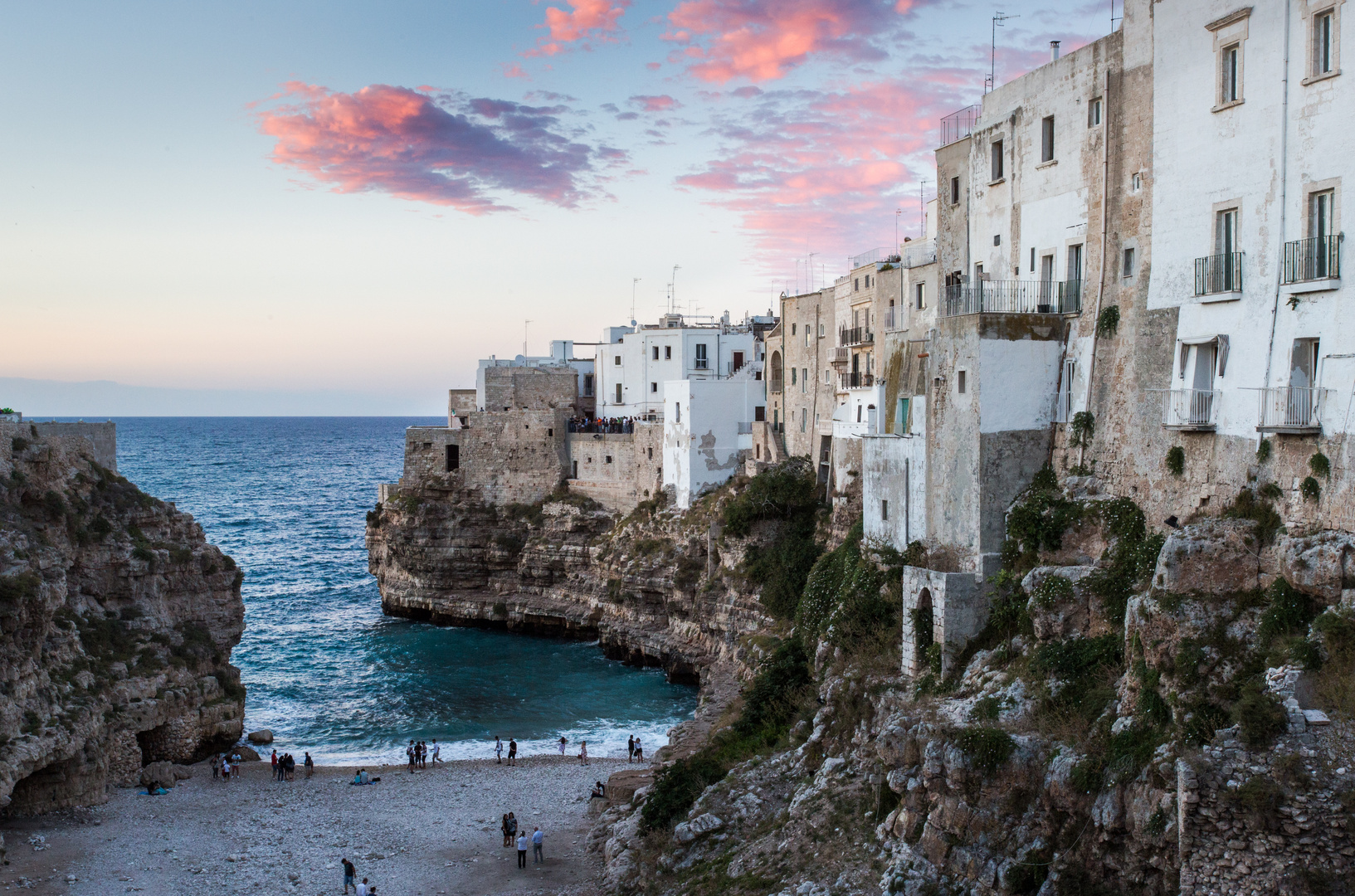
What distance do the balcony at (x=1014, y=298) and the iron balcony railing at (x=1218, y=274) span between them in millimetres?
3668

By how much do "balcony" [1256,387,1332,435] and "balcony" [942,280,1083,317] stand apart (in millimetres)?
6029

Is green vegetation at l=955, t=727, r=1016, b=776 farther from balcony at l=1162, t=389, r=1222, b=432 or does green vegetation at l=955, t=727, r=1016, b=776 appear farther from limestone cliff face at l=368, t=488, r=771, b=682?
limestone cliff face at l=368, t=488, r=771, b=682

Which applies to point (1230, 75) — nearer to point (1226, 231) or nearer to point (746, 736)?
point (1226, 231)

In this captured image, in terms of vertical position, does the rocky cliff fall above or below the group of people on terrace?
below

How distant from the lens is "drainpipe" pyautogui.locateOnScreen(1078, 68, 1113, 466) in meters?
23.8

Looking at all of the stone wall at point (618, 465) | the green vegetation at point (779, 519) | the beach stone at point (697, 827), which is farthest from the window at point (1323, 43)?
the stone wall at point (618, 465)

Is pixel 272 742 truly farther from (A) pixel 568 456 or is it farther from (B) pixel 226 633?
(A) pixel 568 456

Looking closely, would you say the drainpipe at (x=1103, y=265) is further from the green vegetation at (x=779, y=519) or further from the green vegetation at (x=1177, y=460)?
the green vegetation at (x=779, y=519)

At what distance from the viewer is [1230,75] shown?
2066cm

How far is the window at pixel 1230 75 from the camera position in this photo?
2039 centimetres

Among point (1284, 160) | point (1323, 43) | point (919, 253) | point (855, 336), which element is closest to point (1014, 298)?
point (1284, 160)

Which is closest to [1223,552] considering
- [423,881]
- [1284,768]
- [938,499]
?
[1284,768]

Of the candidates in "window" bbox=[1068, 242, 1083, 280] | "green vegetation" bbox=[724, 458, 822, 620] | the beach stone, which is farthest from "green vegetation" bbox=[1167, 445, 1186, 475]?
"green vegetation" bbox=[724, 458, 822, 620]

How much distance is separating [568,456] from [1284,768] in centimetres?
4796
